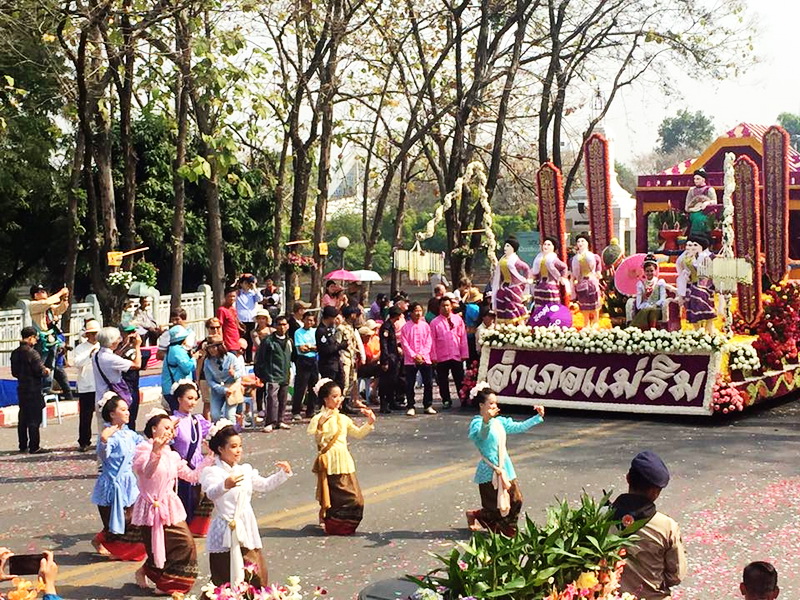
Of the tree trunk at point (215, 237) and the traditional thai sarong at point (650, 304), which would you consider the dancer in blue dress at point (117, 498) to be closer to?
the traditional thai sarong at point (650, 304)

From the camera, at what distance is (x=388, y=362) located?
61.8 ft

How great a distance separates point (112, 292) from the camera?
22.8 m

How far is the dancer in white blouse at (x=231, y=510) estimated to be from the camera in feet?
29.1

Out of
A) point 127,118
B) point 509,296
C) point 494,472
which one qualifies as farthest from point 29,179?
point 494,472

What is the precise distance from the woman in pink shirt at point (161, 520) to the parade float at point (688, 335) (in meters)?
9.17

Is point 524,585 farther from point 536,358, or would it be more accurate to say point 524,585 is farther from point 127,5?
point 127,5

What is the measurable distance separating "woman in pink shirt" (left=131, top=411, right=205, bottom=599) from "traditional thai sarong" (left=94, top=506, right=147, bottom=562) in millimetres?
888

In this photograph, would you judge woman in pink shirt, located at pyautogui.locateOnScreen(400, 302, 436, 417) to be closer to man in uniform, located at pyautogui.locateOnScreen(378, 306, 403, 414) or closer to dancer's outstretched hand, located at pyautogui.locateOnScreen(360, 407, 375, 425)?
man in uniform, located at pyautogui.locateOnScreen(378, 306, 403, 414)

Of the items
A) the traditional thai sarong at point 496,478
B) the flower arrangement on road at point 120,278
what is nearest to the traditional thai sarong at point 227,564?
the traditional thai sarong at point 496,478

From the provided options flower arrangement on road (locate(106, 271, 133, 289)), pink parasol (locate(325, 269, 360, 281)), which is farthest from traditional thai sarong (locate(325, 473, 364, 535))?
pink parasol (locate(325, 269, 360, 281))

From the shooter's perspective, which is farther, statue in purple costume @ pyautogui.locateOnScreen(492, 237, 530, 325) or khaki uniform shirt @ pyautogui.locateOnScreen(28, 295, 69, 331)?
khaki uniform shirt @ pyautogui.locateOnScreen(28, 295, 69, 331)

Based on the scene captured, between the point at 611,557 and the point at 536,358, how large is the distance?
485 inches

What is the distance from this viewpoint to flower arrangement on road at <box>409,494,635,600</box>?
570 cm

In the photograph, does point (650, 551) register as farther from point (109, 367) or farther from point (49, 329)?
point (49, 329)
